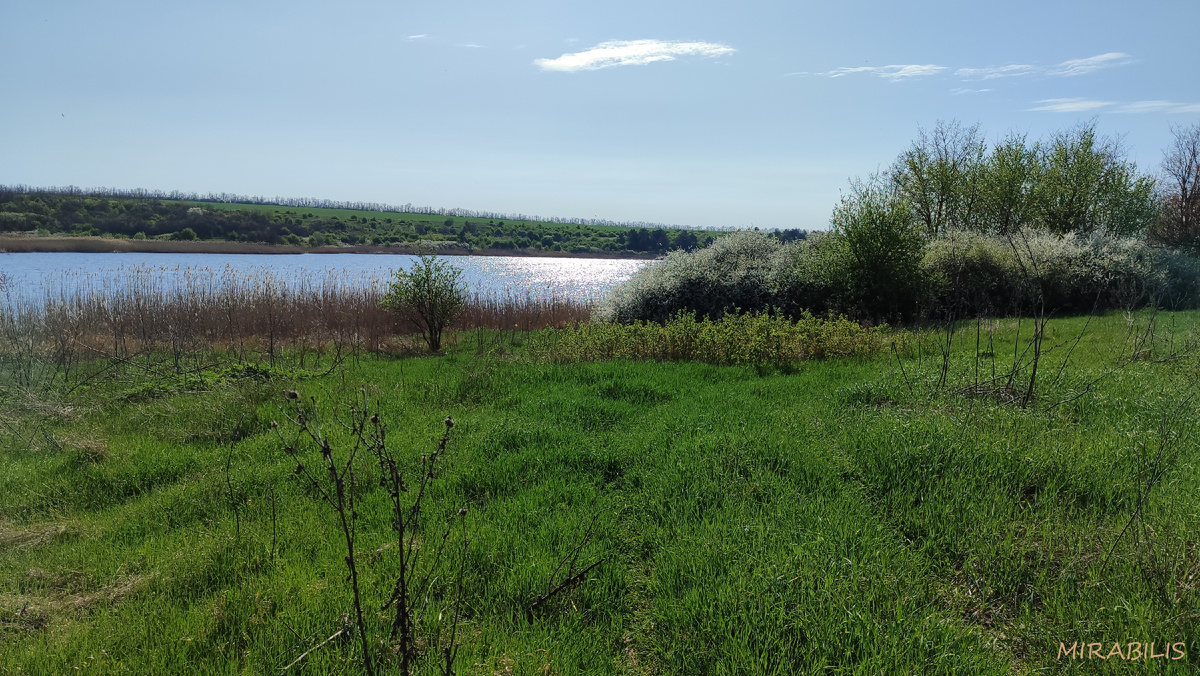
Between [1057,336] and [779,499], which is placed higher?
[1057,336]

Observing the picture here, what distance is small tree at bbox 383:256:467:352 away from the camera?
555 inches

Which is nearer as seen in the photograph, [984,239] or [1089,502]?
[1089,502]

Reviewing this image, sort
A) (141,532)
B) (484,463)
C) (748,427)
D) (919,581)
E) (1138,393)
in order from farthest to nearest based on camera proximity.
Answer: (1138,393)
(748,427)
(484,463)
(141,532)
(919,581)

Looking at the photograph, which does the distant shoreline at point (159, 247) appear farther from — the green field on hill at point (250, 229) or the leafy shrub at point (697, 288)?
the leafy shrub at point (697, 288)

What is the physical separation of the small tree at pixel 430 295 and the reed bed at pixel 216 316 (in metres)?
0.86

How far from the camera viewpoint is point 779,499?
4293mm

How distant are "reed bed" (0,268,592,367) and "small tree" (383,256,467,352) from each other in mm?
865

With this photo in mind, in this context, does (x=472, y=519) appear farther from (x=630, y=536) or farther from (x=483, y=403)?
(x=483, y=403)

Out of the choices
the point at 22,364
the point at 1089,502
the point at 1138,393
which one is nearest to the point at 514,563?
the point at 1089,502

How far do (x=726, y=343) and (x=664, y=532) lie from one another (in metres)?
6.50

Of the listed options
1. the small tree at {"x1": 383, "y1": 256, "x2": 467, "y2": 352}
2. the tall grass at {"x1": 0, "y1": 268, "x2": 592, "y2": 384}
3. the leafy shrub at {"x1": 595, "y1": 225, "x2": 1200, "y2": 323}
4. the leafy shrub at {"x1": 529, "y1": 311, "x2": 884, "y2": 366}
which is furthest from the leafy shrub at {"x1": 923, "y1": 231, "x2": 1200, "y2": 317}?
the small tree at {"x1": 383, "y1": 256, "x2": 467, "y2": 352}

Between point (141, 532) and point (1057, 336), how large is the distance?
44.7 ft

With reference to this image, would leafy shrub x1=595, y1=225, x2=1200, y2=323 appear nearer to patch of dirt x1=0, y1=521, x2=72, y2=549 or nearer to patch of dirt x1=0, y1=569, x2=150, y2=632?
patch of dirt x1=0, y1=521, x2=72, y2=549

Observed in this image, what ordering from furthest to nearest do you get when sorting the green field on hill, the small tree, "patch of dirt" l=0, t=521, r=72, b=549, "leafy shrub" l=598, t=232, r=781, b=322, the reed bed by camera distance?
1. the green field on hill
2. "leafy shrub" l=598, t=232, r=781, b=322
3. the small tree
4. the reed bed
5. "patch of dirt" l=0, t=521, r=72, b=549
